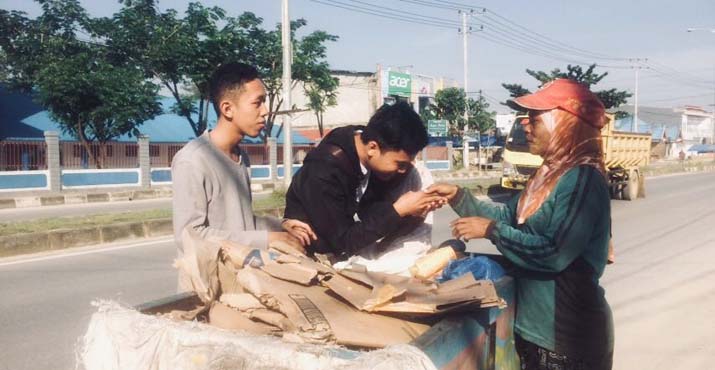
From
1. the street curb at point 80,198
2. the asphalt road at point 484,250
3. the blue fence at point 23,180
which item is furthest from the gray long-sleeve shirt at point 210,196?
the blue fence at point 23,180

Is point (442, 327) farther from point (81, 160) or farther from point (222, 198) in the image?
point (81, 160)

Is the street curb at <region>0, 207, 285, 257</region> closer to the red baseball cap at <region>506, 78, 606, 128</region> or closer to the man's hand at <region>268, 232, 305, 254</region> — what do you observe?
the man's hand at <region>268, 232, 305, 254</region>

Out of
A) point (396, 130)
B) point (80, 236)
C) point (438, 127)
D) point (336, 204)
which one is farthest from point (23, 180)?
point (438, 127)

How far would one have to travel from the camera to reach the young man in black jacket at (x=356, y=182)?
237 centimetres

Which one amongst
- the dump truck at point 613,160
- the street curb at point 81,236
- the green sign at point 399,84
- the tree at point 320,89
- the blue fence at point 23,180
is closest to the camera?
the street curb at point 81,236

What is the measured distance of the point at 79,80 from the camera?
20281 millimetres

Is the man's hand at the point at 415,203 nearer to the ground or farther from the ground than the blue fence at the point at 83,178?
farther from the ground

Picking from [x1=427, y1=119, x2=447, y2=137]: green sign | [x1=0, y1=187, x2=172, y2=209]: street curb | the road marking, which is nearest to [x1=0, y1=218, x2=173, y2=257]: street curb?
the road marking

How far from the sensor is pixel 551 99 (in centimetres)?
215

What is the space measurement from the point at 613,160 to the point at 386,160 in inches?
598

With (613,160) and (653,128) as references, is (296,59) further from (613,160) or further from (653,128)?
(653,128)

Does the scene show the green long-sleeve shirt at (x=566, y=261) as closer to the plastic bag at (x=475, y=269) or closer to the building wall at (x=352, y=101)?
the plastic bag at (x=475, y=269)

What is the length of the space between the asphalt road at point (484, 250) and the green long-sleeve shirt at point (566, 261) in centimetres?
243

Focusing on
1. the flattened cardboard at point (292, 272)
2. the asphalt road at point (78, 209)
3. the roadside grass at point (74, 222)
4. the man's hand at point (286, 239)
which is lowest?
the asphalt road at point (78, 209)
